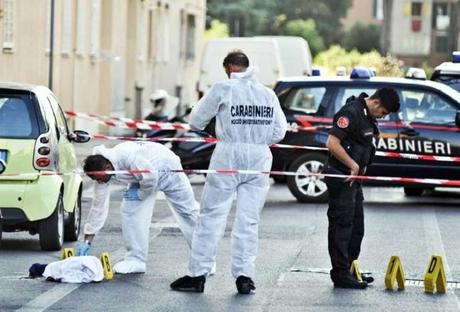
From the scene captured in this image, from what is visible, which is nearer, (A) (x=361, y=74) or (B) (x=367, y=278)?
(B) (x=367, y=278)

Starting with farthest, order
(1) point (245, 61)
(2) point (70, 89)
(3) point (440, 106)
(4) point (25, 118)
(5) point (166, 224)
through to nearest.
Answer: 1. (2) point (70, 89)
2. (3) point (440, 106)
3. (5) point (166, 224)
4. (4) point (25, 118)
5. (1) point (245, 61)

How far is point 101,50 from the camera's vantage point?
126 feet

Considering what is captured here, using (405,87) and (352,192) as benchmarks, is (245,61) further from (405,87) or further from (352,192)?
(405,87)

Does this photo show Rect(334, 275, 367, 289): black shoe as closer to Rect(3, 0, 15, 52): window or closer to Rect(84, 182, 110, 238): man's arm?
Rect(84, 182, 110, 238): man's arm

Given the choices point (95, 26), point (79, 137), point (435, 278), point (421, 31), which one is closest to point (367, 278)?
point (435, 278)

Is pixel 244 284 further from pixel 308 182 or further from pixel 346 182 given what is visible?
pixel 308 182

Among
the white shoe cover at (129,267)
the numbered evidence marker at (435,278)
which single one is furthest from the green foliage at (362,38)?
the numbered evidence marker at (435,278)

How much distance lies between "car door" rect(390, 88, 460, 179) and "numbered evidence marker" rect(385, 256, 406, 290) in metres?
8.33

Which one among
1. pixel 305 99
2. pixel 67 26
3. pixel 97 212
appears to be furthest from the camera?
pixel 67 26

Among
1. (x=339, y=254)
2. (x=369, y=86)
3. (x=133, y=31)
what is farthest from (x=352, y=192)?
(x=133, y=31)

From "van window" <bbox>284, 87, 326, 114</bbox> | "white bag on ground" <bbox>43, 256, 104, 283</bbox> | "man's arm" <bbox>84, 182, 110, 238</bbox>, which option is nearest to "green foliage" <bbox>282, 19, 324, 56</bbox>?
"van window" <bbox>284, 87, 326, 114</bbox>

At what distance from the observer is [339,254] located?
40.9 feet

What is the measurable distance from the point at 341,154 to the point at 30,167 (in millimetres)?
3226

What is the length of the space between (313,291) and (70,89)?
22526 mm
